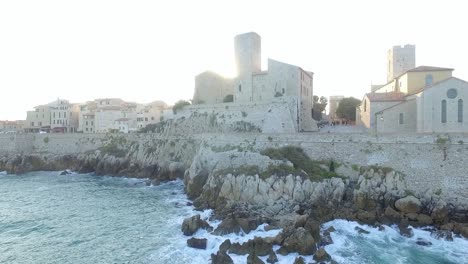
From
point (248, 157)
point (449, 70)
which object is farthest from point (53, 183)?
point (449, 70)

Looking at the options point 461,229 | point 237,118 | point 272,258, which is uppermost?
point 237,118

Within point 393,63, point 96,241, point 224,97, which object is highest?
point 393,63

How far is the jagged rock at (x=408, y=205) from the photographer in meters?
21.9

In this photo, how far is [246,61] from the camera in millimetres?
45406

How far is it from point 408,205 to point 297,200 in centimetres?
718

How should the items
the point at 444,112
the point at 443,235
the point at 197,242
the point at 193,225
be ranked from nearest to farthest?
1. the point at 197,242
2. the point at 443,235
3. the point at 193,225
4. the point at 444,112

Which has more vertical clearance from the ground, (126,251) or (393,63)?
(393,63)

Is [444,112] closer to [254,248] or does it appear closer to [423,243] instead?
[423,243]

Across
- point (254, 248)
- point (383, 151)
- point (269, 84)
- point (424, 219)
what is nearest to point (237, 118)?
point (269, 84)

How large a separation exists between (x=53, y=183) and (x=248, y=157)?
23135 mm

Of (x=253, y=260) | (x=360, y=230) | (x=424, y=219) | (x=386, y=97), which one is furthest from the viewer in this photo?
(x=386, y=97)

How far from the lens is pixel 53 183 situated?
37.0 meters

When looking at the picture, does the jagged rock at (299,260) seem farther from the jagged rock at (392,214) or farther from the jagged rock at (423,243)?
the jagged rock at (392,214)

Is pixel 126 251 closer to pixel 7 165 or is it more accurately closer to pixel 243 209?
pixel 243 209
